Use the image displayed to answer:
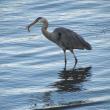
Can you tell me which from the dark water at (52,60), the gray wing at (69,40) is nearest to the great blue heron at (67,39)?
the gray wing at (69,40)

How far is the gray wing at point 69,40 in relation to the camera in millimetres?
19203

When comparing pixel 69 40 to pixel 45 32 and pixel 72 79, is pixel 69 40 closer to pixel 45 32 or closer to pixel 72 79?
pixel 45 32

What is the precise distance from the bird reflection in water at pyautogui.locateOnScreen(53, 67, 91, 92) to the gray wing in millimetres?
1215

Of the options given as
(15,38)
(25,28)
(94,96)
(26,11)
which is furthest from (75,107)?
(26,11)

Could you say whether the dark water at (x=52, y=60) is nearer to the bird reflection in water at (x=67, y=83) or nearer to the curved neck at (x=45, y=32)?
the bird reflection in water at (x=67, y=83)

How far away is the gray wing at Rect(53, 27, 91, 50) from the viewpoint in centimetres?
1920

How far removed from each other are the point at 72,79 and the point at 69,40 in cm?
250

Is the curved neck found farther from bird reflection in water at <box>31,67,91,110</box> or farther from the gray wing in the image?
bird reflection in water at <box>31,67,91,110</box>

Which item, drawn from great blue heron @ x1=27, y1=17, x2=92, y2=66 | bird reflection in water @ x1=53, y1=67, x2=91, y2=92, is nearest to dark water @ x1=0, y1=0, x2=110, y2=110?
bird reflection in water @ x1=53, y1=67, x2=91, y2=92

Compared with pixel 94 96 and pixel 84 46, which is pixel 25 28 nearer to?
pixel 84 46

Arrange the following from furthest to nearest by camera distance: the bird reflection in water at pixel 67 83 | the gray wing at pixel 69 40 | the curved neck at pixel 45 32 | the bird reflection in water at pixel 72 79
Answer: the curved neck at pixel 45 32
the gray wing at pixel 69 40
the bird reflection in water at pixel 72 79
the bird reflection in water at pixel 67 83

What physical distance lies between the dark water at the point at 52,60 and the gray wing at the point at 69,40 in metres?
0.33

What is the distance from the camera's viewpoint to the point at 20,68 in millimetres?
18000

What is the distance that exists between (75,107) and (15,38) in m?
7.31
